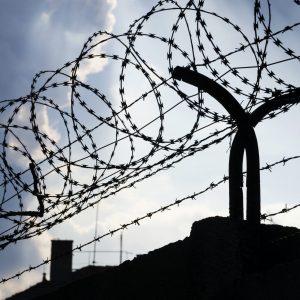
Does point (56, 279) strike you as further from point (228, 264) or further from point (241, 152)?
point (228, 264)

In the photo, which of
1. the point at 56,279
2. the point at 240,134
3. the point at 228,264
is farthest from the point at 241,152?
the point at 56,279

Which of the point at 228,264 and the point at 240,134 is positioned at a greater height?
the point at 240,134

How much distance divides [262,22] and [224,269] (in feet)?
5.05

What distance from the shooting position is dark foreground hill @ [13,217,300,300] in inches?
132

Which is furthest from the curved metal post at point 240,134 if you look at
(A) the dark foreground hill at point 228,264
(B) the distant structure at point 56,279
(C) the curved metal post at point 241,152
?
(B) the distant structure at point 56,279

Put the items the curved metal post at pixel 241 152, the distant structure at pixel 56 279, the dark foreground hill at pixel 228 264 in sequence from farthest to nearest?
the distant structure at pixel 56 279
the curved metal post at pixel 241 152
the dark foreground hill at pixel 228 264

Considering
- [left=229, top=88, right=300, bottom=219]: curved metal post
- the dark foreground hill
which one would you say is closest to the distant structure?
the dark foreground hill

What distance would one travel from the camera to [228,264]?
12.0ft

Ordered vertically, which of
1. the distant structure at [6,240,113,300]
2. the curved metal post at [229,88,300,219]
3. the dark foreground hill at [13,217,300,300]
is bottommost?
the dark foreground hill at [13,217,300,300]

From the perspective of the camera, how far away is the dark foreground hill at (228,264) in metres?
3.34

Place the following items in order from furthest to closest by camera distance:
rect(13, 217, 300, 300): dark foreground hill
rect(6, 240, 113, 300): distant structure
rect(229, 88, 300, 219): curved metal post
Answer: rect(6, 240, 113, 300): distant structure → rect(229, 88, 300, 219): curved metal post → rect(13, 217, 300, 300): dark foreground hill

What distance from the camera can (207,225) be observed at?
386 cm

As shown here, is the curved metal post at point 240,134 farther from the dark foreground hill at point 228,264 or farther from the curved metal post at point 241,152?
the dark foreground hill at point 228,264

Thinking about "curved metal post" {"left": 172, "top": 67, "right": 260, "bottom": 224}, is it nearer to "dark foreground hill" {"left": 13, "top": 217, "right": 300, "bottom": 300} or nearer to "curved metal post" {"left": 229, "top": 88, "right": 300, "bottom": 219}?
"curved metal post" {"left": 229, "top": 88, "right": 300, "bottom": 219}
